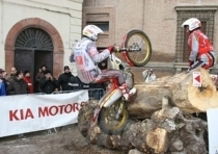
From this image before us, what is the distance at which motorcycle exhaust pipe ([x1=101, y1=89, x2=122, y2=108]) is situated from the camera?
751 cm

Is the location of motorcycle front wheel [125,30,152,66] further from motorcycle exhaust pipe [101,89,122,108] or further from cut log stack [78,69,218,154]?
motorcycle exhaust pipe [101,89,122,108]

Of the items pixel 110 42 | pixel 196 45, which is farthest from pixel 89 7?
pixel 196 45

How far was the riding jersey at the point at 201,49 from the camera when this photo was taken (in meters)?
7.84

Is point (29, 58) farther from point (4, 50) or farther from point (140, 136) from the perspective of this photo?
point (140, 136)

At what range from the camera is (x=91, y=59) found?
7.54 meters

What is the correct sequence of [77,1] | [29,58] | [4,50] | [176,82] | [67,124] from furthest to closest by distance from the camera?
[77,1], [29,58], [4,50], [67,124], [176,82]

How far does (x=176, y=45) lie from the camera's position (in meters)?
19.9

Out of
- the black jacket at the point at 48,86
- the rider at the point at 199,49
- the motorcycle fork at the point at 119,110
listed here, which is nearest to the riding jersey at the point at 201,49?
the rider at the point at 199,49

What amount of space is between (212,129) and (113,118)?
1774 millimetres

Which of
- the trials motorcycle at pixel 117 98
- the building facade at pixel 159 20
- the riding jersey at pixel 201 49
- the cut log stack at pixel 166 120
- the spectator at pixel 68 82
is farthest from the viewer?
the building facade at pixel 159 20

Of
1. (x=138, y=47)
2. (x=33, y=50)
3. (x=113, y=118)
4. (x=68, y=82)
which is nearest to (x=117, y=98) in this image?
(x=113, y=118)

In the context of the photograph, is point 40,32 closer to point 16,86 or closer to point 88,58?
point 16,86

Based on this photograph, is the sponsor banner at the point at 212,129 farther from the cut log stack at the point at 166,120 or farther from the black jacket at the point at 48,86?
the black jacket at the point at 48,86

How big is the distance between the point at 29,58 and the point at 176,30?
7.04m
